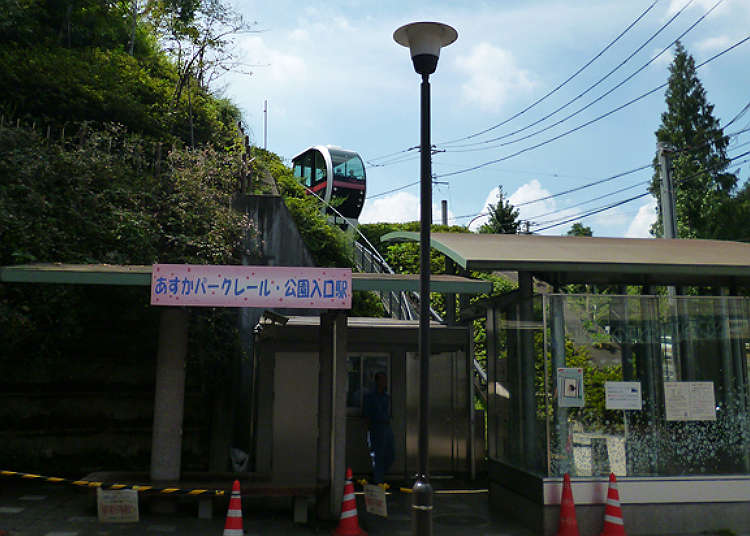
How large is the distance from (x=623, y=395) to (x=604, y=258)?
1752mm

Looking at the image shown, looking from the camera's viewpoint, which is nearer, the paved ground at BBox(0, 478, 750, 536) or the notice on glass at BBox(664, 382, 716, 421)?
the paved ground at BBox(0, 478, 750, 536)

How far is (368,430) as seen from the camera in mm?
10492

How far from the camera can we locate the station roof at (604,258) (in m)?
7.60

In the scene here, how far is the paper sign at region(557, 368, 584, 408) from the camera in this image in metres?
7.84

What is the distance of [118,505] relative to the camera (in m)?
7.49

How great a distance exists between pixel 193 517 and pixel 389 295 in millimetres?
10680

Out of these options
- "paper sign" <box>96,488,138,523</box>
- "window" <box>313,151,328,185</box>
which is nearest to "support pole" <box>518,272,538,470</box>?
"paper sign" <box>96,488,138,523</box>

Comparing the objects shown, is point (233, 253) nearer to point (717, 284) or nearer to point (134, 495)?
point (134, 495)

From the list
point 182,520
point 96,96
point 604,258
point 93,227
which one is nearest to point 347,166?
point 96,96

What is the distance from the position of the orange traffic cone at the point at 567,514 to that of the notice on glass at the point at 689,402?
185 cm

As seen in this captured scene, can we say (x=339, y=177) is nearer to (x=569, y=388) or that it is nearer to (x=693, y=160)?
(x=569, y=388)

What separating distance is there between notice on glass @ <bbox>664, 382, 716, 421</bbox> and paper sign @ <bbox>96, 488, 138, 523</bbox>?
21.9ft

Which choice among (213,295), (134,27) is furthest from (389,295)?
(134,27)

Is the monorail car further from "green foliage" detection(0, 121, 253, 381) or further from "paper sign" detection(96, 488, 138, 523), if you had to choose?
"paper sign" detection(96, 488, 138, 523)
